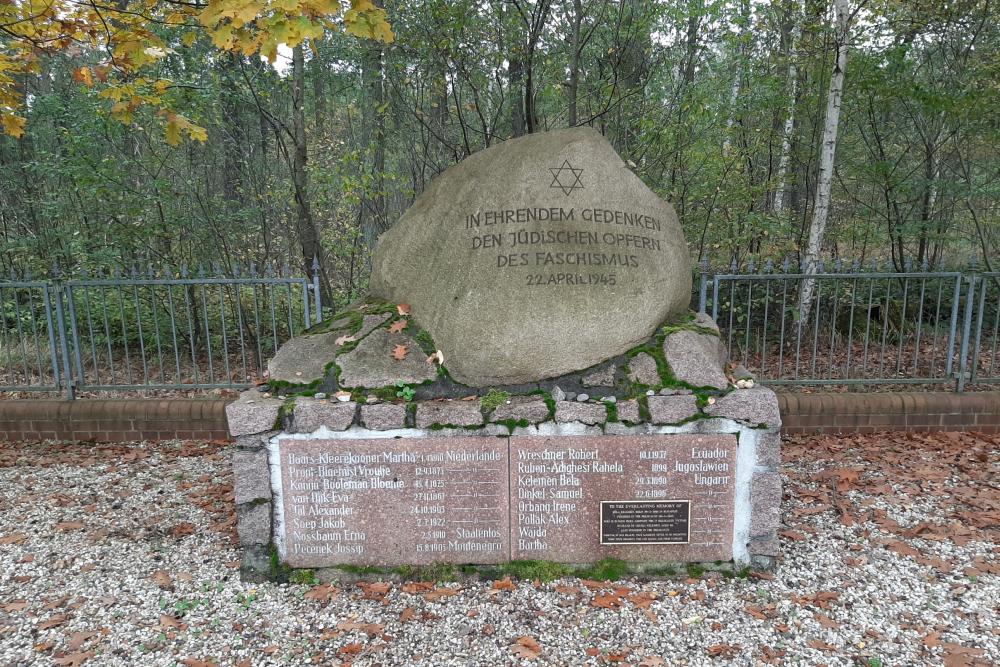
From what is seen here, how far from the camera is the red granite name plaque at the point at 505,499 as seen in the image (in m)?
2.94

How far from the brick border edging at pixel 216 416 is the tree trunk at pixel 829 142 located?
3.98 feet

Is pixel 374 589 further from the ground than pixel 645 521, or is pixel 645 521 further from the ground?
pixel 645 521

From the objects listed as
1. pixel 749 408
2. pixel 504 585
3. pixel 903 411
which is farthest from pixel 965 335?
pixel 504 585

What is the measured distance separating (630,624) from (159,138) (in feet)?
29.7

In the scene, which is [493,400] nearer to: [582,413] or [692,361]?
[582,413]

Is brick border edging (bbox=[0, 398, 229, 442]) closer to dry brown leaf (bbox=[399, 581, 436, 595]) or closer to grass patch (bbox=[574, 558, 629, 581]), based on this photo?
dry brown leaf (bbox=[399, 581, 436, 595])

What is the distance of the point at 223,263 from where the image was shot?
789 cm

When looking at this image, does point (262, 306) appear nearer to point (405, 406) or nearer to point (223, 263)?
point (223, 263)

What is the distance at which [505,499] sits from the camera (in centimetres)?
300

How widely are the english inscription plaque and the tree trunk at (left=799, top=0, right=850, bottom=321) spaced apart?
11.8ft

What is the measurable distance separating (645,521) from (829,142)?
495cm

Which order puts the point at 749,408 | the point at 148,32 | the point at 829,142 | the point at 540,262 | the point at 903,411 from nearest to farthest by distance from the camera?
the point at 749,408, the point at 540,262, the point at 148,32, the point at 903,411, the point at 829,142

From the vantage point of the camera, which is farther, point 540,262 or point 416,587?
point 540,262

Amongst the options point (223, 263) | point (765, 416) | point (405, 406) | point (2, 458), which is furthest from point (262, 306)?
point (765, 416)
